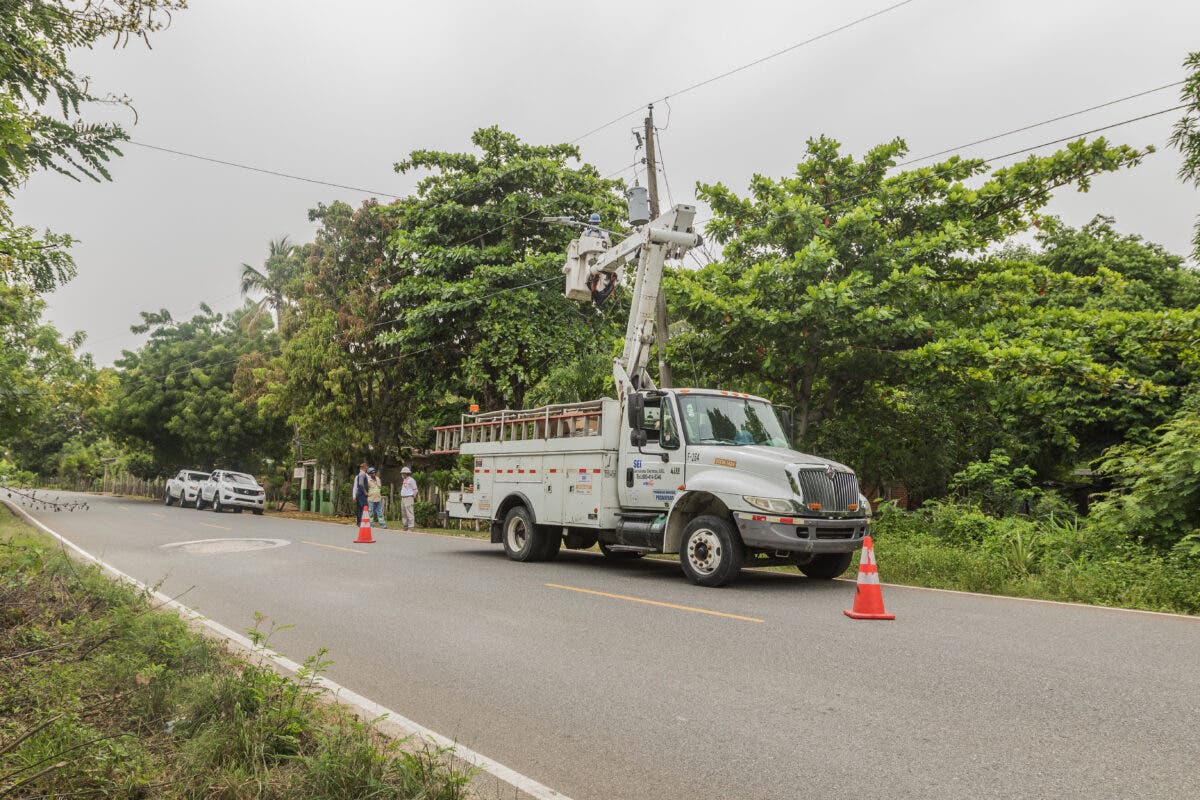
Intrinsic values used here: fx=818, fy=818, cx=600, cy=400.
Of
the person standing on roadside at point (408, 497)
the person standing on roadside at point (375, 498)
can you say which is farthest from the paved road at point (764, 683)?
the person standing on roadside at point (408, 497)

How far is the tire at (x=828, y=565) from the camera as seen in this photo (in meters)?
11.1

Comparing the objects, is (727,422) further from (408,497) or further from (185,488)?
(185,488)

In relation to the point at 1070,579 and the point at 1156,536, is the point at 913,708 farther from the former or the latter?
the point at 1156,536

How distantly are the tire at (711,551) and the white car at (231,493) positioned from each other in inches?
1040

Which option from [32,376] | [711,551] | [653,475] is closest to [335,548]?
[653,475]

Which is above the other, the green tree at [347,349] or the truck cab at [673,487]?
the green tree at [347,349]

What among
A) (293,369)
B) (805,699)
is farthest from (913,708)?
(293,369)

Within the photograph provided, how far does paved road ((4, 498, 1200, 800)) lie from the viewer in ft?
13.2

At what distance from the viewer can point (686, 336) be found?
15.8 m

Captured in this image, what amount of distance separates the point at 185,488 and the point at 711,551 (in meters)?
32.3

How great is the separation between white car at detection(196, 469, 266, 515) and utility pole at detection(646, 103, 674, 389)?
2206cm

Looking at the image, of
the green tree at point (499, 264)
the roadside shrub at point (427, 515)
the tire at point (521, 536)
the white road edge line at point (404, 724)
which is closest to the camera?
the white road edge line at point (404, 724)

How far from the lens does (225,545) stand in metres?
15.9

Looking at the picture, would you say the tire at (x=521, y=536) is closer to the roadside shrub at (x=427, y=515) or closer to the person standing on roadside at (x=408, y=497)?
the person standing on roadside at (x=408, y=497)
